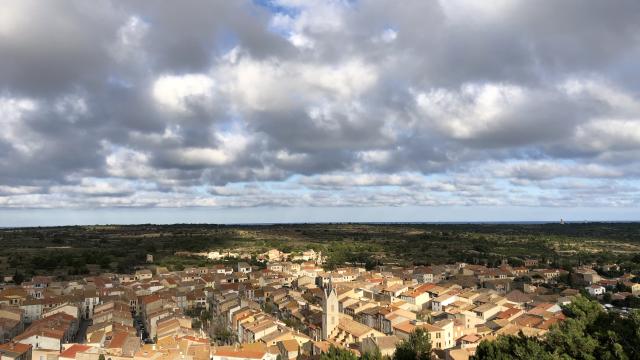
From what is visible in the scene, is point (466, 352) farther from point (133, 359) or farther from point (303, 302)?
point (303, 302)

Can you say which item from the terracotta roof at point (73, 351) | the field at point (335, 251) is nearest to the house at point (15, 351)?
the terracotta roof at point (73, 351)

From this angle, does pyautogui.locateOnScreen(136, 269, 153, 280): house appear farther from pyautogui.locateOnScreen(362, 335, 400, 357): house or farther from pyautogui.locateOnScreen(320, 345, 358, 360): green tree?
pyautogui.locateOnScreen(320, 345, 358, 360): green tree

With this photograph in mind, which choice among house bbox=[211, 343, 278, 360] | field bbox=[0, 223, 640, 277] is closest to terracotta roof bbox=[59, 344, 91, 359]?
house bbox=[211, 343, 278, 360]

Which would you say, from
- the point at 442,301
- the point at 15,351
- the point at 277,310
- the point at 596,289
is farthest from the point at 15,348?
the point at 596,289

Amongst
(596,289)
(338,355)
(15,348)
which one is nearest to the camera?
(338,355)

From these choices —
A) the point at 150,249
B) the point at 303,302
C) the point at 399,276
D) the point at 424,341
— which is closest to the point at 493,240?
the point at 399,276

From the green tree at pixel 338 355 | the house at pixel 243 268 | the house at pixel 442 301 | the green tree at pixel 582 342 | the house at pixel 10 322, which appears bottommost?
the house at pixel 10 322

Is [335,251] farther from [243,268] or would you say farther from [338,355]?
[338,355]

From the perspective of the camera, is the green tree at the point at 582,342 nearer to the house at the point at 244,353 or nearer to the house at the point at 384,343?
the house at the point at 384,343

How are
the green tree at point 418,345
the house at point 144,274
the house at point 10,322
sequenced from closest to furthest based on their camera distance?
the green tree at point 418,345, the house at point 10,322, the house at point 144,274
